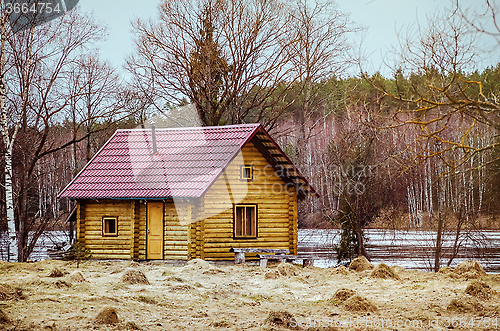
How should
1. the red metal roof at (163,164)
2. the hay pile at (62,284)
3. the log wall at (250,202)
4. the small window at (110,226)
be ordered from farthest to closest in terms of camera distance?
the small window at (110,226)
the log wall at (250,202)
the red metal roof at (163,164)
the hay pile at (62,284)

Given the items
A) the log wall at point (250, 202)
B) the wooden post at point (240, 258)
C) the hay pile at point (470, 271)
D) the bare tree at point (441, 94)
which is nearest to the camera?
the bare tree at point (441, 94)

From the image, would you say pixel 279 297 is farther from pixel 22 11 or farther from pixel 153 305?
pixel 22 11

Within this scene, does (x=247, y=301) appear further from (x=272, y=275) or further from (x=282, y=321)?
(x=272, y=275)

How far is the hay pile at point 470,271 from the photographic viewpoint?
14516mm

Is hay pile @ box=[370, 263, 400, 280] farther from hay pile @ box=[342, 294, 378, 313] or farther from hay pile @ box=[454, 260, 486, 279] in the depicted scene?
hay pile @ box=[342, 294, 378, 313]

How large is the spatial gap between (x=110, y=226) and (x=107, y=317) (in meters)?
11.3

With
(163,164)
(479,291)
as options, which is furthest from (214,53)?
(479,291)

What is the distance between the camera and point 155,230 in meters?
18.9

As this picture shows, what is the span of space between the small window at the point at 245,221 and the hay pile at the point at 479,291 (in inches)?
359

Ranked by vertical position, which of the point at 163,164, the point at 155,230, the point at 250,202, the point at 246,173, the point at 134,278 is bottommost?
the point at 134,278

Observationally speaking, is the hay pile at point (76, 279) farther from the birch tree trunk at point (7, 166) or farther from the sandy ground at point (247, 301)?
the birch tree trunk at point (7, 166)

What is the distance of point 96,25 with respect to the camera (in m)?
21.2

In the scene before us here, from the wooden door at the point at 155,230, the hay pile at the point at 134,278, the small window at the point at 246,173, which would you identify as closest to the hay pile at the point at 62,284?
the hay pile at the point at 134,278

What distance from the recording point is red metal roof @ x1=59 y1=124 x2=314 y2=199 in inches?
726
